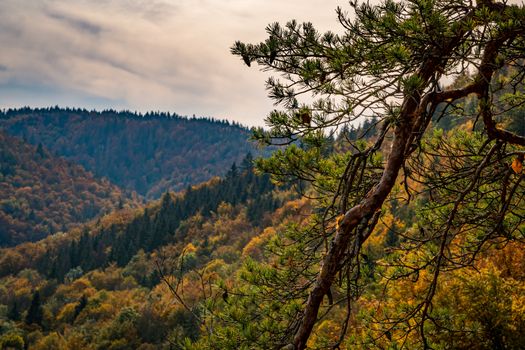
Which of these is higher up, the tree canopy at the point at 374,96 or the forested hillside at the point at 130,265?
the tree canopy at the point at 374,96

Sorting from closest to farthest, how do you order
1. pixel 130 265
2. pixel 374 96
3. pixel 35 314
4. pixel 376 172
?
pixel 374 96 < pixel 376 172 < pixel 35 314 < pixel 130 265

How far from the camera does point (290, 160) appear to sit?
14.2 feet

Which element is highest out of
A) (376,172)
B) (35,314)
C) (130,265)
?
(376,172)

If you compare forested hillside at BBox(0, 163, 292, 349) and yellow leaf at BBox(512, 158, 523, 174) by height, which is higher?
yellow leaf at BBox(512, 158, 523, 174)

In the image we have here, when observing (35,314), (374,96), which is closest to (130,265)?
(35,314)

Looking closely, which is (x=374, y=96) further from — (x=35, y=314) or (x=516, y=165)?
(x=35, y=314)

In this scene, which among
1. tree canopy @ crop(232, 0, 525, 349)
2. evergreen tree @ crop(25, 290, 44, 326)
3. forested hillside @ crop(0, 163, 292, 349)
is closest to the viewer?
tree canopy @ crop(232, 0, 525, 349)

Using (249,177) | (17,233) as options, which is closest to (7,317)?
(249,177)

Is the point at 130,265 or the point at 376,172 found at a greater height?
the point at 376,172

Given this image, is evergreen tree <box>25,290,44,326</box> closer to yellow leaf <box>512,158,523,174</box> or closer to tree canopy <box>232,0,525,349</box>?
tree canopy <box>232,0,525,349</box>

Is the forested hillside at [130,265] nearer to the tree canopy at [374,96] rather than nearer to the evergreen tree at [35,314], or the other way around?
the evergreen tree at [35,314]

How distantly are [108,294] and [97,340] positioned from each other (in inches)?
955

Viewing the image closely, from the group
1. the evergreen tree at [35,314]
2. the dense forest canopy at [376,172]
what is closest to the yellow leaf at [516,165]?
the dense forest canopy at [376,172]

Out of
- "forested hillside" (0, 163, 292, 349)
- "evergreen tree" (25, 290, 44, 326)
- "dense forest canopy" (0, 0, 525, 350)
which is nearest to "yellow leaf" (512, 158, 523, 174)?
"dense forest canopy" (0, 0, 525, 350)
